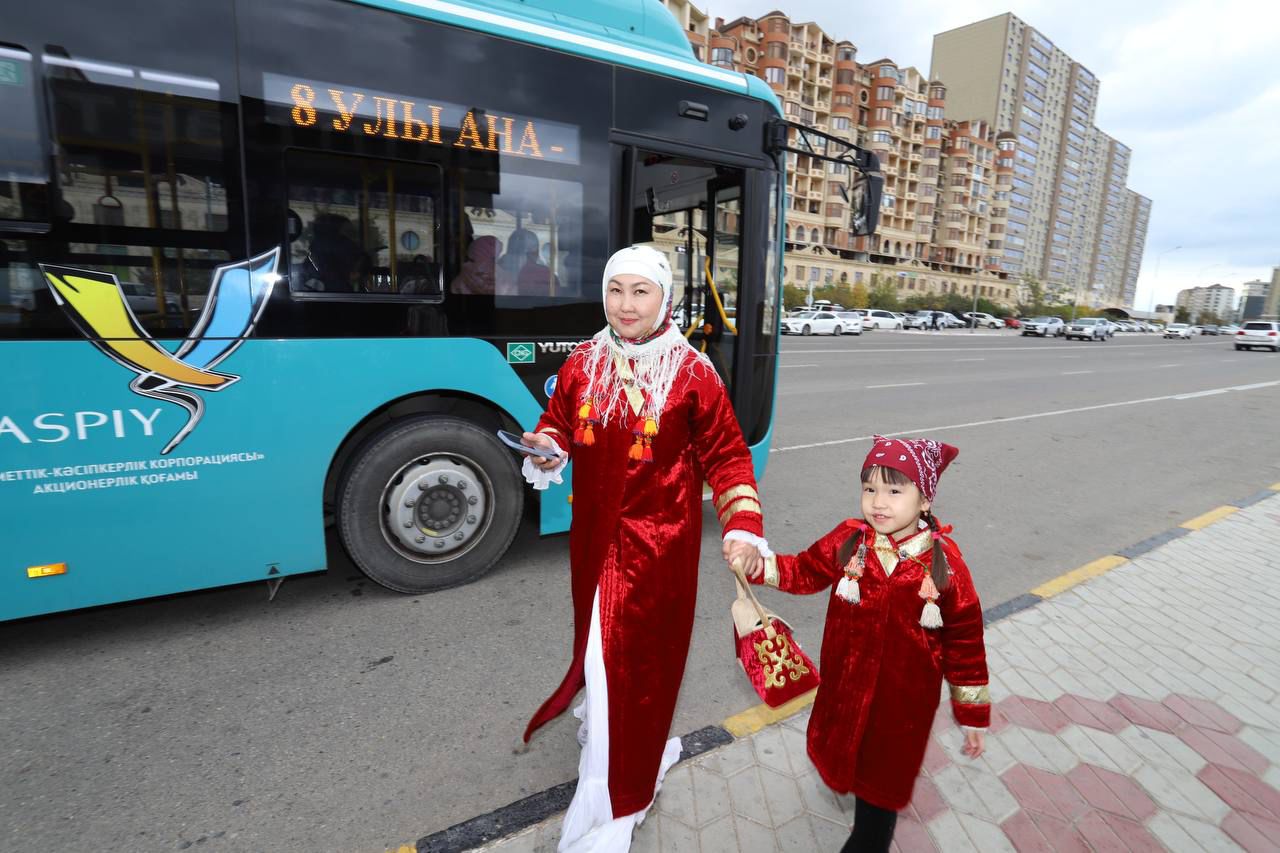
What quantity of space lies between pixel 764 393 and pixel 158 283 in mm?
3817

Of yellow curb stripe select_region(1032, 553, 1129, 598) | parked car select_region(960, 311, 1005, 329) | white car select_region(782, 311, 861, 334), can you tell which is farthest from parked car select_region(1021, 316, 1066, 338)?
yellow curb stripe select_region(1032, 553, 1129, 598)

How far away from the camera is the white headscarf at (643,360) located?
2094mm

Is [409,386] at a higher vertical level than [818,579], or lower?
higher

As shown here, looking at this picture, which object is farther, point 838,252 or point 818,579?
point 838,252

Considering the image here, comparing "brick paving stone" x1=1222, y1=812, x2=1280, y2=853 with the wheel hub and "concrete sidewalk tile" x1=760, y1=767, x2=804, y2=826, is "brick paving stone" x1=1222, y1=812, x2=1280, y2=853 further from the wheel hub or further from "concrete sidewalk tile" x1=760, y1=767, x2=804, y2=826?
the wheel hub

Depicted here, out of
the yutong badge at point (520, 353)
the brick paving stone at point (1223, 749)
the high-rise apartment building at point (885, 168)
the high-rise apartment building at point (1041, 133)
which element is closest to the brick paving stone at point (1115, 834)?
the brick paving stone at point (1223, 749)

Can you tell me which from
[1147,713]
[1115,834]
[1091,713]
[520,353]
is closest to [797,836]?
[1115,834]

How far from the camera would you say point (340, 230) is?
3.54 metres

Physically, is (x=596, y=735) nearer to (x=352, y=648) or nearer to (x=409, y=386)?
(x=352, y=648)

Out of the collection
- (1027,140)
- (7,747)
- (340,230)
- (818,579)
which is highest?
(1027,140)

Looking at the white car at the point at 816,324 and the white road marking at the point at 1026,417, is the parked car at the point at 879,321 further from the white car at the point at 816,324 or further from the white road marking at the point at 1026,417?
the white road marking at the point at 1026,417

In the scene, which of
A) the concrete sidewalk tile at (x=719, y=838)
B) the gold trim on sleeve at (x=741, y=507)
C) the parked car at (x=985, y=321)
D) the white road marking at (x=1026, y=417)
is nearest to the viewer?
the gold trim on sleeve at (x=741, y=507)

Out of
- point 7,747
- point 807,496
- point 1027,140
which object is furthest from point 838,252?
point 7,747

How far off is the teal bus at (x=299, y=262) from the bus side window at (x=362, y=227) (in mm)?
12
